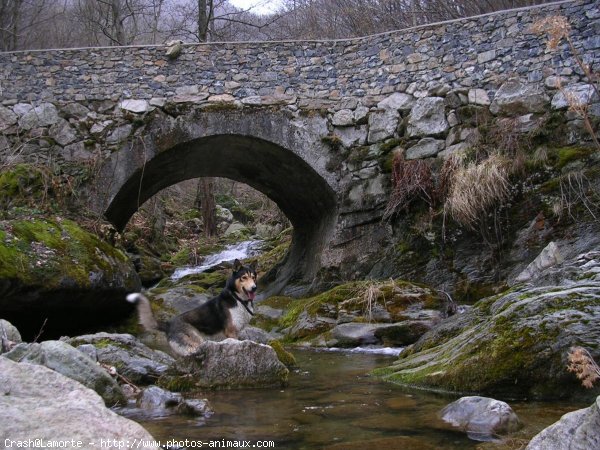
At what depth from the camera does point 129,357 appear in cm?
546

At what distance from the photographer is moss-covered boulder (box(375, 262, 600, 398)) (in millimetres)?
3914

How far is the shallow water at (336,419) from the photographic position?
3.19m

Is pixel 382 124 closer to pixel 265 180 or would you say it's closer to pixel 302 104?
pixel 302 104

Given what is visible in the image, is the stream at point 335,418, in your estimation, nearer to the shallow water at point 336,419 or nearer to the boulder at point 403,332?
the shallow water at point 336,419


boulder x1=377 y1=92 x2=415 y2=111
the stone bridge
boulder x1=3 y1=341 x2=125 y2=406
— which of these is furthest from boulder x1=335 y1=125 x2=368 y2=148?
boulder x1=3 y1=341 x2=125 y2=406

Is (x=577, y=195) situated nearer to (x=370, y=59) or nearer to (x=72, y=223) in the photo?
(x=370, y=59)

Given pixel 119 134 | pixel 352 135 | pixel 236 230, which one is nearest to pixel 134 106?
pixel 119 134

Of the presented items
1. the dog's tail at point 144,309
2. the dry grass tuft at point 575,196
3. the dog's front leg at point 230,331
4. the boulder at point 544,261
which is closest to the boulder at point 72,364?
the dog's tail at point 144,309

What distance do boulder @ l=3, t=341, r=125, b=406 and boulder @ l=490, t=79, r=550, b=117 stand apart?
8243 mm

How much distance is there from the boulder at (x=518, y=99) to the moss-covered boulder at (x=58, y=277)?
6.58 metres

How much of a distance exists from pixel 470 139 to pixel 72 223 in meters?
6.47


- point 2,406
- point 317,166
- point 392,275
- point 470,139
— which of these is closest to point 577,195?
point 470,139

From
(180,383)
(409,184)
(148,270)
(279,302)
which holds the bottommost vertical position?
(279,302)

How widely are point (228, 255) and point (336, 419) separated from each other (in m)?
15.6
